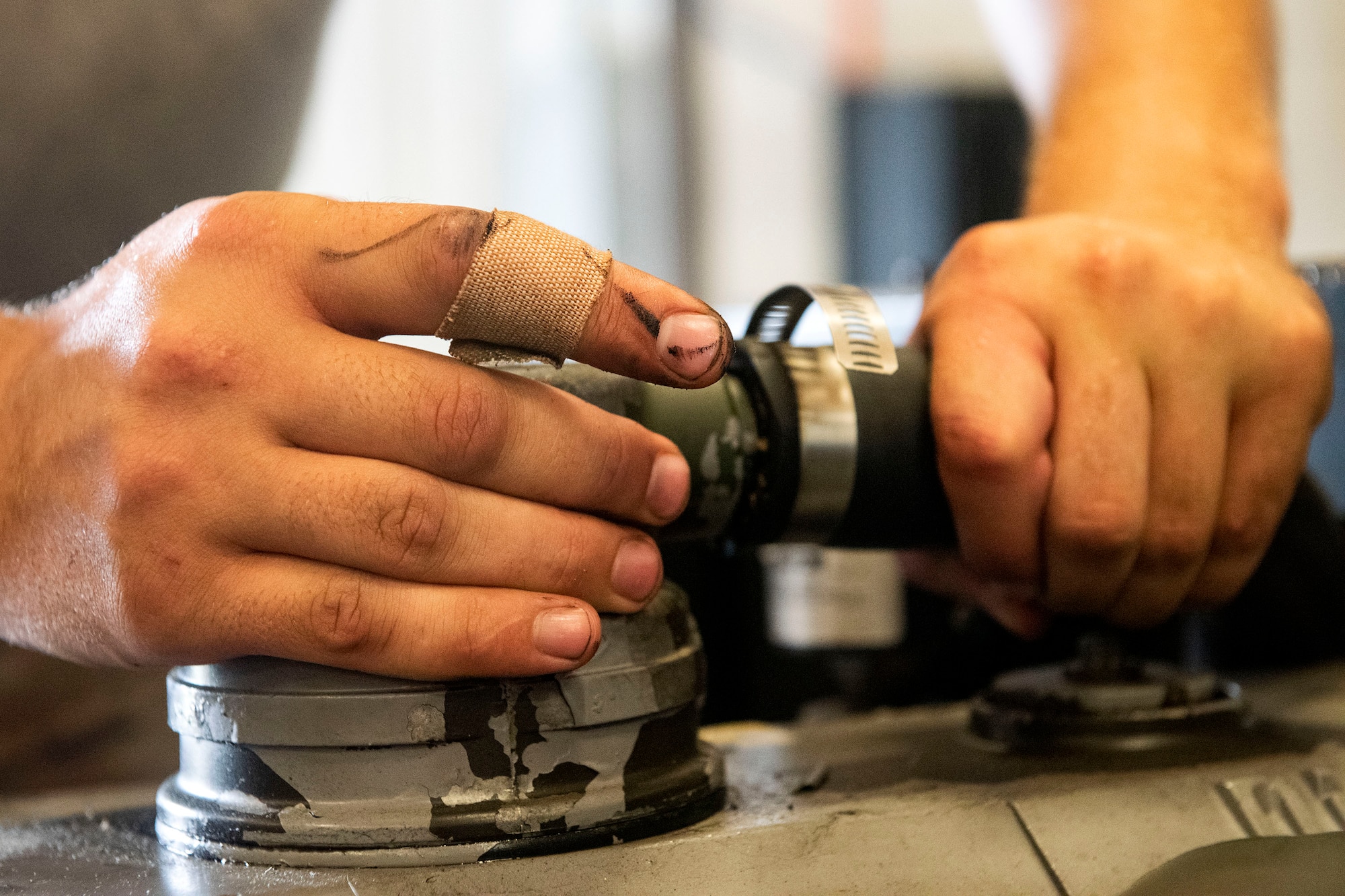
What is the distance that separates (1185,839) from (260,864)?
49 centimetres

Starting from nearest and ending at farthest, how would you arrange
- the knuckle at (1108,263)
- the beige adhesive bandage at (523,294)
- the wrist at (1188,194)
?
the beige adhesive bandage at (523,294) → the knuckle at (1108,263) → the wrist at (1188,194)

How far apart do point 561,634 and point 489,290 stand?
0.57 feet

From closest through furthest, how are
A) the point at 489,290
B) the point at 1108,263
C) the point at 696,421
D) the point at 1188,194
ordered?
the point at 489,290, the point at 696,421, the point at 1108,263, the point at 1188,194

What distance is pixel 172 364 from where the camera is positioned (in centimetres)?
53

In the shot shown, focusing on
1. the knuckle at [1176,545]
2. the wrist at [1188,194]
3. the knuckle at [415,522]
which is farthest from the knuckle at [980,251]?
the knuckle at [415,522]

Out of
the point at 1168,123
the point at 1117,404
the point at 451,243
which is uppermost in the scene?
the point at 1168,123

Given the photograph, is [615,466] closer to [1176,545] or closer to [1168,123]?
[1176,545]

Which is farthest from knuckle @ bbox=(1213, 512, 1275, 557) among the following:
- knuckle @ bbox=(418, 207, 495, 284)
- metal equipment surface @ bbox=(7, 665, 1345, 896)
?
knuckle @ bbox=(418, 207, 495, 284)

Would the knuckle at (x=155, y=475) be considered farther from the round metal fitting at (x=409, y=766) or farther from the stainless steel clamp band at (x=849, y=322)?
the stainless steel clamp band at (x=849, y=322)

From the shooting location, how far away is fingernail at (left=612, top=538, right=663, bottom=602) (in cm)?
59

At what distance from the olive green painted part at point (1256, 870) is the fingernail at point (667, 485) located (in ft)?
1.00

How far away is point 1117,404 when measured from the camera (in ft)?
2.33

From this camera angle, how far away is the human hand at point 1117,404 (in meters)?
0.70

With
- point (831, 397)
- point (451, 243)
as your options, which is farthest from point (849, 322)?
point (451, 243)
